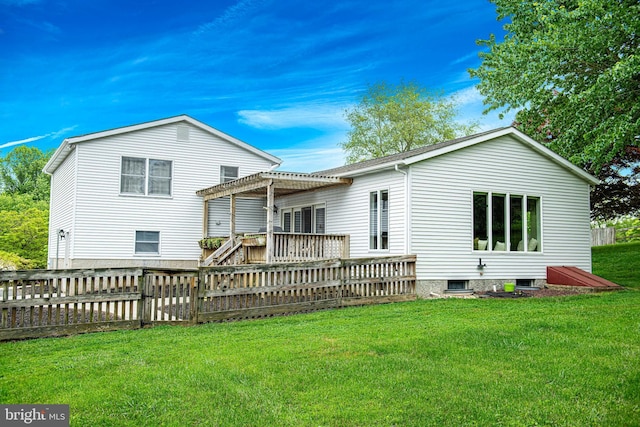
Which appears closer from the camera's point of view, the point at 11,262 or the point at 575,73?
the point at 575,73

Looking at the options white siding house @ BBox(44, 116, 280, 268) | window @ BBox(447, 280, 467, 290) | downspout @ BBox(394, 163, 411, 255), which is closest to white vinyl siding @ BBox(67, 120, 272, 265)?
white siding house @ BBox(44, 116, 280, 268)

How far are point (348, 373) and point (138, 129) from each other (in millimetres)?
16214

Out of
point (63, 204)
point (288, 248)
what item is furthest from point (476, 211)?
point (63, 204)

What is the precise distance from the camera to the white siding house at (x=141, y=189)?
759 inches

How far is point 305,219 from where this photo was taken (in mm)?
19359

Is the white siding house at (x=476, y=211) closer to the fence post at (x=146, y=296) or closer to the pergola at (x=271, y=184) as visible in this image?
the pergola at (x=271, y=184)

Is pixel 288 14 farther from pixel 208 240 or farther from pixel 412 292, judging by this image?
pixel 412 292

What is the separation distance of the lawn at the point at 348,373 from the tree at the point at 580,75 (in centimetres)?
806

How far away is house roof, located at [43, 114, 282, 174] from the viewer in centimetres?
1914

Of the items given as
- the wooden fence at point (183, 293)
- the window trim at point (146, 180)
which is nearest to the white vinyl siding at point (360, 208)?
the wooden fence at point (183, 293)

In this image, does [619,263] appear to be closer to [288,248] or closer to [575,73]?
[575,73]

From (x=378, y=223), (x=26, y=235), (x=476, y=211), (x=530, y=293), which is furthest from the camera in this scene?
(x=26, y=235)

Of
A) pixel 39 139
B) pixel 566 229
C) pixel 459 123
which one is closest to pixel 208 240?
pixel 566 229

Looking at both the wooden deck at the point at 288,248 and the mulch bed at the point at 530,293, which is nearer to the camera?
the mulch bed at the point at 530,293
